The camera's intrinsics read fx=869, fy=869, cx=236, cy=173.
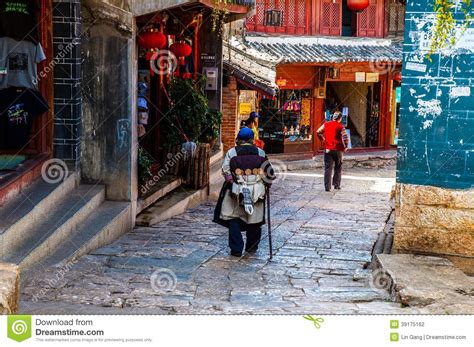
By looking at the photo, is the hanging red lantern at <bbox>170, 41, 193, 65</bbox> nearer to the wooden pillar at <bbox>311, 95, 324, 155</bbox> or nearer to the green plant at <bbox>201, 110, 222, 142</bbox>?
the green plant at <bbox>201, 110, 222, 142</bbox>

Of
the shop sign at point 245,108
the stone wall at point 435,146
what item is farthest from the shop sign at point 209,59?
the stone wall at point 435,146

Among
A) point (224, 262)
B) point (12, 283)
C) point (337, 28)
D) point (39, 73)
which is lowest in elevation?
point (224, 262)

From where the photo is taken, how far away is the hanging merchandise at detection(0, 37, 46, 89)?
1156 cm

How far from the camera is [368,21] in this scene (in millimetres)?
27203

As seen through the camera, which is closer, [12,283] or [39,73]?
[12,283]

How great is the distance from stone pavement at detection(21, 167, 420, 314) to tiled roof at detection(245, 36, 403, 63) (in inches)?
377

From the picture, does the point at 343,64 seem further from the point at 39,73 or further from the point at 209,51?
the point at 39,73

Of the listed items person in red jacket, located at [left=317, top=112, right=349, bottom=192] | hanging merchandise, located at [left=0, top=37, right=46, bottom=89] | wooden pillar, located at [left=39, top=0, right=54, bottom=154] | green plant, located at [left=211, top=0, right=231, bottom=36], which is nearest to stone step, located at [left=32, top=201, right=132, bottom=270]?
wooden pillar, located at [left=39, top=0, right=54, bottom=154]

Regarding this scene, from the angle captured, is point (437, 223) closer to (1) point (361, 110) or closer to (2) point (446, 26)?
(2) point (446, 26)

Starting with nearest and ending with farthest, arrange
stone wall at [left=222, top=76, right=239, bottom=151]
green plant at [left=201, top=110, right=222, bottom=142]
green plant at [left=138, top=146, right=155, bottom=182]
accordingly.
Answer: green plant at [left=138, top=146, right=155, bottom=182]
green plant at [left=201, top=110, right=222, bottom=142]
stone wall at [left=222, top=76, right=239, bottom=151]

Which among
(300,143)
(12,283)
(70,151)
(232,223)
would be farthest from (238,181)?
(300,143)

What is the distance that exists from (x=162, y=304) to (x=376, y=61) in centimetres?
1870

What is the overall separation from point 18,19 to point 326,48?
15.3m

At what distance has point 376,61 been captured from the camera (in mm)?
25875
